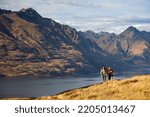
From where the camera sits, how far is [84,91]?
3834 cm

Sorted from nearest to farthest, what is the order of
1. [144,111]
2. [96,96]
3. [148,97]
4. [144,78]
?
[144,111]
[148,97]
[96,96]
[144,78]

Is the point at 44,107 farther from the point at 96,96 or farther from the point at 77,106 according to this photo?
the point at 96,96

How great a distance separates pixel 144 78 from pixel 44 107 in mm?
19868

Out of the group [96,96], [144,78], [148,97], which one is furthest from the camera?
[144,78]

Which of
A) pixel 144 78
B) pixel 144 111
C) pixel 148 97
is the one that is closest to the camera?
pixel 144 111

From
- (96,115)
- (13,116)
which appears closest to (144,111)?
(96,115)

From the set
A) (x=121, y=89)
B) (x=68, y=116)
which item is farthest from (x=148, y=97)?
(x=68, y=116)

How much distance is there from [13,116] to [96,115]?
17.4ft

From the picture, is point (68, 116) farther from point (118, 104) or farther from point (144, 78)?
point (144, 78)

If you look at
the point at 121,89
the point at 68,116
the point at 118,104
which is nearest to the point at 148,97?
the point at 121,89

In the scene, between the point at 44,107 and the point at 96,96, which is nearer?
the point at 44,107

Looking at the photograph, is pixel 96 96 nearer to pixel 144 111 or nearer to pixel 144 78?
pixel 144 78

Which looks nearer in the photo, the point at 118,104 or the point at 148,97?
the point at 118,104

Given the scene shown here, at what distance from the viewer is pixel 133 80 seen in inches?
1503
